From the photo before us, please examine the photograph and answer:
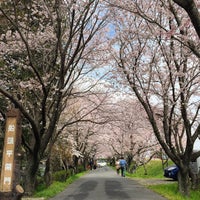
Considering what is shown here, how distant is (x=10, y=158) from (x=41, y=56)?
670 cm

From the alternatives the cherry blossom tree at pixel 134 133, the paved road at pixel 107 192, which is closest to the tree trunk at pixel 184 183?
the paved road at pixel 107 192

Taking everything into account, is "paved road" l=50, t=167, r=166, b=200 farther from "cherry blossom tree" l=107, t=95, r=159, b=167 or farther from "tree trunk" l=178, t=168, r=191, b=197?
"cherry blossom tree" l=107, t=95, r=159, b=167

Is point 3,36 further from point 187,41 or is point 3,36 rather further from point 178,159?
point 178,159

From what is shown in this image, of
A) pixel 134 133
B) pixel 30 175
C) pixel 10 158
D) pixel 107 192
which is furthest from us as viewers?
pixel 134 133

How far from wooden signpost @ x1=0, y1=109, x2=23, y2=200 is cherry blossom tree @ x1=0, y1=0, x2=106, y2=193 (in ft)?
8.18

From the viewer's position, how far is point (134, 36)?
43.3 ft

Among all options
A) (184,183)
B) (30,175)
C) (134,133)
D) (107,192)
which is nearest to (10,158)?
(30,175)

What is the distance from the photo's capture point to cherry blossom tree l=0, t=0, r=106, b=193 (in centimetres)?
984

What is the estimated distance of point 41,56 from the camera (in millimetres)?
12648

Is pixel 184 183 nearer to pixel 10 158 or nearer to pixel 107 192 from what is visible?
pixel 107 192

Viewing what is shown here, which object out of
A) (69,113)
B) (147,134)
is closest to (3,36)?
(69,113)

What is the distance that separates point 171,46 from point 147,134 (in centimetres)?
2064

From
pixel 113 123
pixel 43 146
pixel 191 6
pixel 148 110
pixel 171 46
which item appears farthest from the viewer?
pixel 113 123

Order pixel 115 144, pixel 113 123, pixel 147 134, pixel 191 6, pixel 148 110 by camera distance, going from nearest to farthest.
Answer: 1. pixel 191 6
2. pixel 148 110
3. pixel 113 123
4. pixel 147 134
5. pixel 115 144
